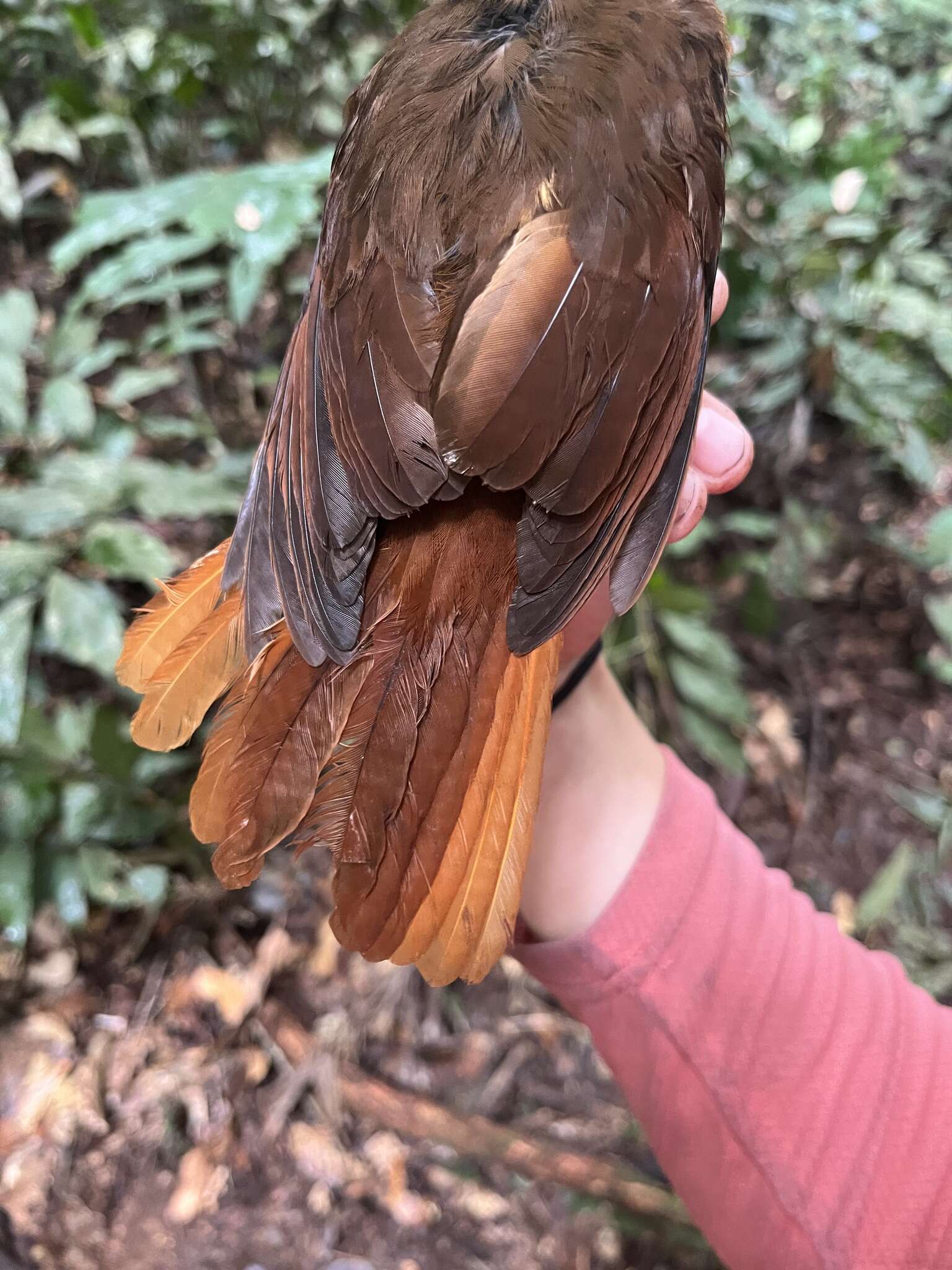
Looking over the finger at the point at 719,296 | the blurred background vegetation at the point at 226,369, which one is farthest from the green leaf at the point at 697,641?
the finger at the point at 719,296

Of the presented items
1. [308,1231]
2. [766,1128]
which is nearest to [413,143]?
[766,1128]

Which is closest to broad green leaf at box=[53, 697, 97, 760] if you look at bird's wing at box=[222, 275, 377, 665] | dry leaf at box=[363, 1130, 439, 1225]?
bird's wing at box=[222, 275, 377, 665]

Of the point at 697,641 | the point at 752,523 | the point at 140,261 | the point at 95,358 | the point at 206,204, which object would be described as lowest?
the point at 697,641

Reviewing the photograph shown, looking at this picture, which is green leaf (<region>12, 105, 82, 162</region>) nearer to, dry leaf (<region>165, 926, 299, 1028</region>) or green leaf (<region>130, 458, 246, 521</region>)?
green leaf (<region>130, 458, 246, 521</region>)

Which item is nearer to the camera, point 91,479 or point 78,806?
point 78,806

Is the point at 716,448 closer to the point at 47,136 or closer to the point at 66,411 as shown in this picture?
the point at 66,411

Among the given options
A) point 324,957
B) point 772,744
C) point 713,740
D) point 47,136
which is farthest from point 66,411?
point 772,744
